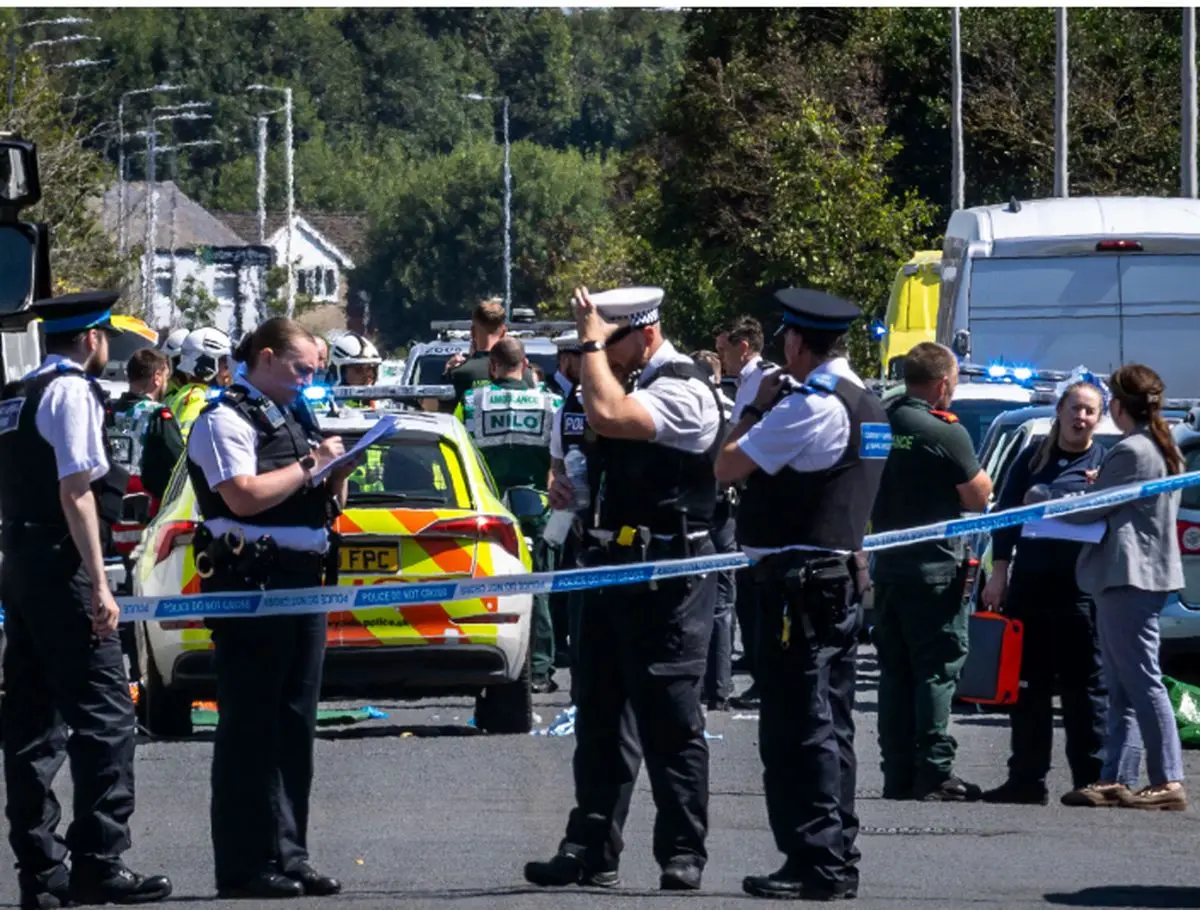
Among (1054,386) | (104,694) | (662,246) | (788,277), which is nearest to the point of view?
(104,694)

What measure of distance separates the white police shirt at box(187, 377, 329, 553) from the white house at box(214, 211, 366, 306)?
11802 centimetres

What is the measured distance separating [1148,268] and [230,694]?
47.2 feet

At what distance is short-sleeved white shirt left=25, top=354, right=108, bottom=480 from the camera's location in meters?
7.96

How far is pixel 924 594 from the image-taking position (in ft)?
35.1

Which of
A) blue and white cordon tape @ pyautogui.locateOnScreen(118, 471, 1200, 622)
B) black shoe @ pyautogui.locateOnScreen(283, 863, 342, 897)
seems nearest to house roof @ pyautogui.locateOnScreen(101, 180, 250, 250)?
blue and white cordon tape @ pyautogui.locateOnScreen(118, 471, 1200, 622)

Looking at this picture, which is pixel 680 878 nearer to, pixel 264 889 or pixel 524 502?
pixel 264 889

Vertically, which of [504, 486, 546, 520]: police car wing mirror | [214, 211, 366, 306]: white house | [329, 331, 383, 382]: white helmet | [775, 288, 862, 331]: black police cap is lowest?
[214, 211, 366, 306]: white house

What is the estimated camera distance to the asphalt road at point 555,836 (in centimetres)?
823

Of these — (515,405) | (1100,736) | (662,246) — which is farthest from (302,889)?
(662,246)

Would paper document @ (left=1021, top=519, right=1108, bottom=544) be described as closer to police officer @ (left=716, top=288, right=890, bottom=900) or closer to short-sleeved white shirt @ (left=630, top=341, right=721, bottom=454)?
police officer @ (left=716, top=288, right=890, bottom=900)

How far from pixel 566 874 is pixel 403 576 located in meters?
3.72

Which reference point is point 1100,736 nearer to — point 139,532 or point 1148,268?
point 139,532

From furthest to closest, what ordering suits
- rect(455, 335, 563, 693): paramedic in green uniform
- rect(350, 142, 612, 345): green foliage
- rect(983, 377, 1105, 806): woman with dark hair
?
rect(350, 142, 612, 345): green foliage
rect(455, 335, 563, 693): paramedic in green uniform
rect(983, 377, 1105, 806): woman with dark hair

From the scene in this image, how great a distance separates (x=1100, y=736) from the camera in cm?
1087
